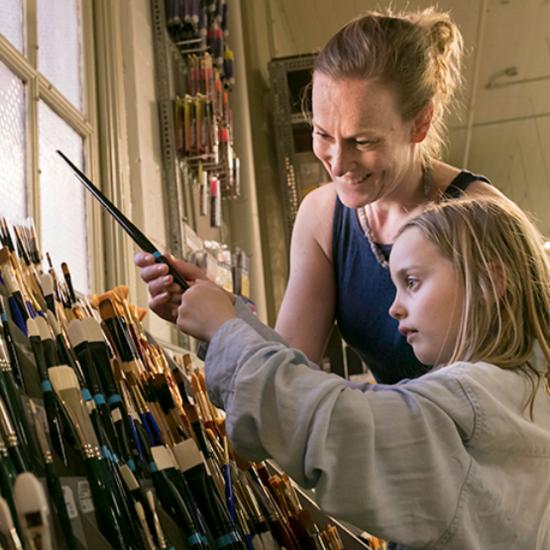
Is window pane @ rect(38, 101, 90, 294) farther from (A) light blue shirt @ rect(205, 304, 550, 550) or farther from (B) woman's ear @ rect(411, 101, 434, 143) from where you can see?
(A) light blue shirt @ rect(205, 304, 550, 550)

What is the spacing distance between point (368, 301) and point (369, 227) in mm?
146

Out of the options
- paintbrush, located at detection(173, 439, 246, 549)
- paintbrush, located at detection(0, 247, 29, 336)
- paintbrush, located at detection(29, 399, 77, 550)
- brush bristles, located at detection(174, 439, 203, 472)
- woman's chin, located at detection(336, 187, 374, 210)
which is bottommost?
paintbrush, located at detection(173, 439, 246, 549)

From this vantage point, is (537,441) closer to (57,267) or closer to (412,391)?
(412,391)

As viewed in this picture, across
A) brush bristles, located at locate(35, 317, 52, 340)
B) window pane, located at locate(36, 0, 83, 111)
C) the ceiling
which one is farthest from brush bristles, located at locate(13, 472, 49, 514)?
the ceiling

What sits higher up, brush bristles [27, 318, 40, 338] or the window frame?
the window frame

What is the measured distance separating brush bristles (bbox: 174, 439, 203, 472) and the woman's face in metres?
0.66

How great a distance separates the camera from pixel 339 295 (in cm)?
139

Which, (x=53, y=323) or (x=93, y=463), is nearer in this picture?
(x=93, y=463)

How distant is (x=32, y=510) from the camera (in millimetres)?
427

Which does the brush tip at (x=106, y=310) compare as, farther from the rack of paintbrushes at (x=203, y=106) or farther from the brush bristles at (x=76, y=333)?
the rack of paintbrushes at (x=203, y=106)

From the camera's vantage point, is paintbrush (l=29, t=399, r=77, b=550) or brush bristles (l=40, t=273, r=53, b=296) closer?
paintbrush (l=29, t=399, r=77, b=550)

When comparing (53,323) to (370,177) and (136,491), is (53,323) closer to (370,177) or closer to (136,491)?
(136,491)

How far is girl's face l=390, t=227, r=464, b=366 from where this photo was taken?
0.94m

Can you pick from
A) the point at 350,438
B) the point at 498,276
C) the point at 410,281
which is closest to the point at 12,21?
the point at 410,281
